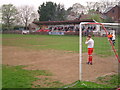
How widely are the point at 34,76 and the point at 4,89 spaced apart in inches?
77.0

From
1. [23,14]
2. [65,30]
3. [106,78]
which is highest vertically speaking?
[23,14]

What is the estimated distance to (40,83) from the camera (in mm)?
6512

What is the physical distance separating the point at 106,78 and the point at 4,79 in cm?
449

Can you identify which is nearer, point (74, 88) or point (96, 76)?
point (74, 88)

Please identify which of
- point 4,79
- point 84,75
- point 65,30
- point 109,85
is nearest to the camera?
point 109,85

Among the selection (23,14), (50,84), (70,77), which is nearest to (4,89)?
(50,84)

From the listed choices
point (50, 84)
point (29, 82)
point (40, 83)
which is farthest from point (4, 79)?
point (50, 84)

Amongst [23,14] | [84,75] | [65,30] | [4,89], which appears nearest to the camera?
[4,89]

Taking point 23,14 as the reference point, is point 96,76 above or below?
below

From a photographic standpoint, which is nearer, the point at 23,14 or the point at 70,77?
the point at 70,77

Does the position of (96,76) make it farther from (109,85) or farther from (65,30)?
(65,30)

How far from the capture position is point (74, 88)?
589 centimetres

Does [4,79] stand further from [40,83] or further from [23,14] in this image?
[23,14]

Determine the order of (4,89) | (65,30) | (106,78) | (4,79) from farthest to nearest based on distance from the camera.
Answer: (65,30) → (106,78) → (4,79) → (4,89)
